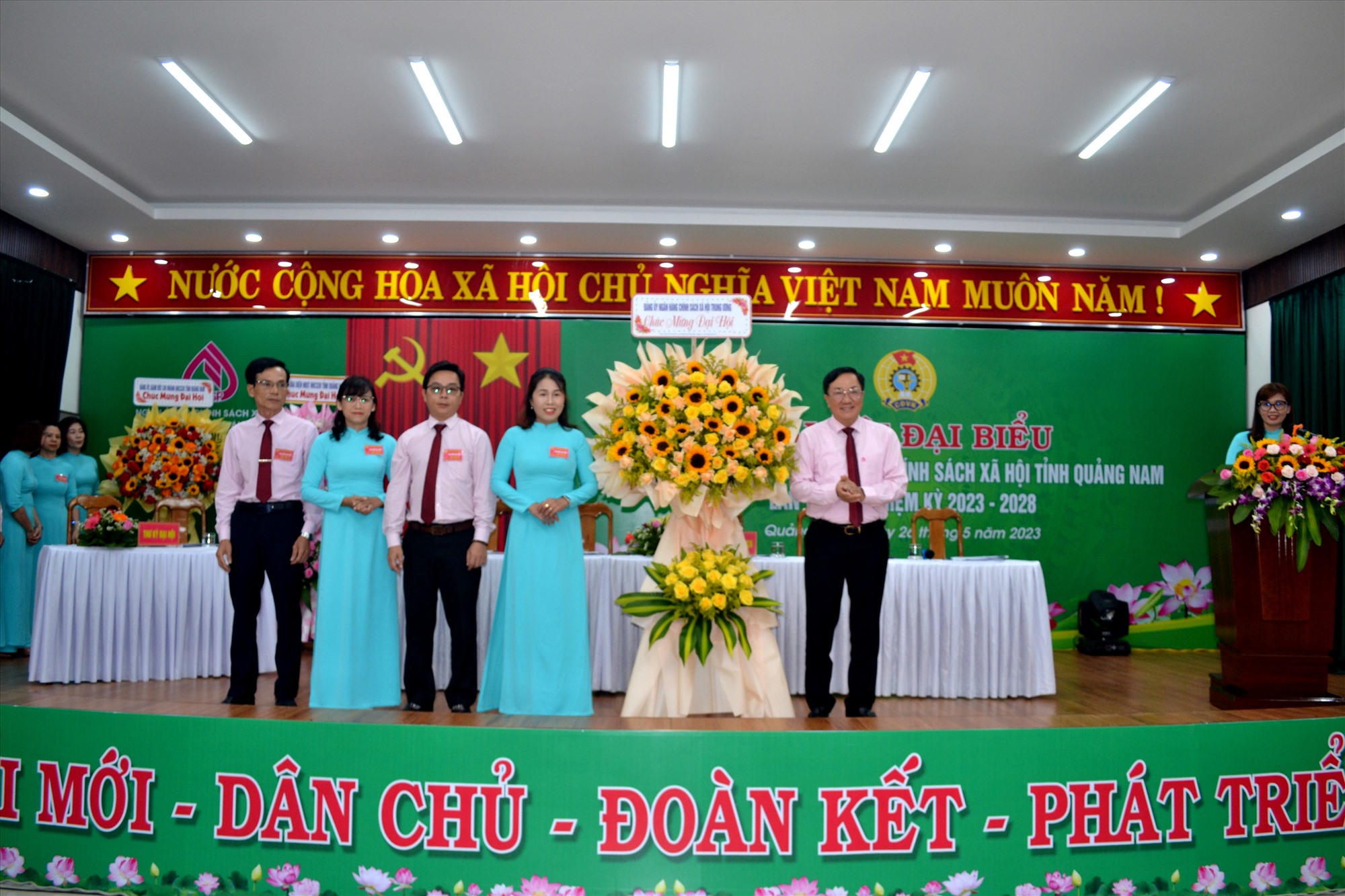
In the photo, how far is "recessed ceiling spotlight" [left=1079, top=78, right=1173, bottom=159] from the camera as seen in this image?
4391 mm

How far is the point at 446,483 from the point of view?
356cm

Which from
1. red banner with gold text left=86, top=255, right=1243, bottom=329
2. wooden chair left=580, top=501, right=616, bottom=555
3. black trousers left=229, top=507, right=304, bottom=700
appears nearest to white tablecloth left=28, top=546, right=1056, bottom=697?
wooden chair left=580, top=501, right=616, bottom=555

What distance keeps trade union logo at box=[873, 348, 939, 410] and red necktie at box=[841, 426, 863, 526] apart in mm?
3580

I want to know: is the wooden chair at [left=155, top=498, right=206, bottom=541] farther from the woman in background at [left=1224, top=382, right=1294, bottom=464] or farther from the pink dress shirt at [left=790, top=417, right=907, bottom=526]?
the woman in background at [left=1224, top=382, right=1294, bottom=464]

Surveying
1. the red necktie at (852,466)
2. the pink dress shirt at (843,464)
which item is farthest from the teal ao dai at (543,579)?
the red necktie at (852,466)

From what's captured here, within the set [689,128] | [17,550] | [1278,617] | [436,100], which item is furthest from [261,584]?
[1278,617]

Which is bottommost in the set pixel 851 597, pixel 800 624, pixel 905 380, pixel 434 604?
pixel 800 624

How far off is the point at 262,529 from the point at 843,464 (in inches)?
92.8

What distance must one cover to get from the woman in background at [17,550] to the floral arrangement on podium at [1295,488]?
693 centimetres

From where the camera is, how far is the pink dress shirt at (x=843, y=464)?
3.40 metres

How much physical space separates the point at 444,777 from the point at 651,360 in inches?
55.5

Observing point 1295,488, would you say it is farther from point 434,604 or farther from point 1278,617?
point 434,604

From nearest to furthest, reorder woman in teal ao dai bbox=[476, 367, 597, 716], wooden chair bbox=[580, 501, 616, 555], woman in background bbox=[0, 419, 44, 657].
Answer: woman in teal ao dai bbox=[476, 367, 597, 716] < wooden chair bbox=[580, 501, 616, 555] < woman in background bbox=[0, 419, 44, 657]

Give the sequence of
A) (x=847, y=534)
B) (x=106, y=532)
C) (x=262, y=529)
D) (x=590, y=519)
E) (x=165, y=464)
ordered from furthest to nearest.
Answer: (x=590, y=519) < (x=165, y=464) < (x=106, y=532) < (x=262, y=529) < (x=847, y=534)
